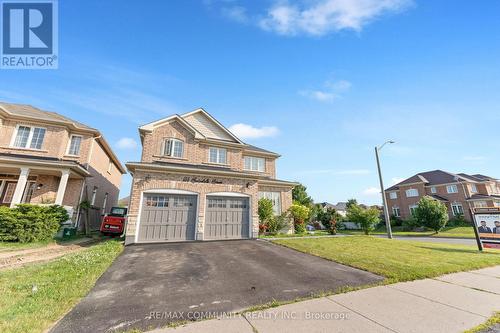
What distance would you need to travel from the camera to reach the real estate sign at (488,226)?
1070 cm

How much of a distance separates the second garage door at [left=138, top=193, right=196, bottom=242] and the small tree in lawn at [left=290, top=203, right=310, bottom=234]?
28.1 ft

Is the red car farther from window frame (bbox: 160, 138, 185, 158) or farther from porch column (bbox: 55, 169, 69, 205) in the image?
window frame (bbox: 160, 138, 185, 158)

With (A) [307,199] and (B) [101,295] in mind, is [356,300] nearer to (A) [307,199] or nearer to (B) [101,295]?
(B) [101,295]

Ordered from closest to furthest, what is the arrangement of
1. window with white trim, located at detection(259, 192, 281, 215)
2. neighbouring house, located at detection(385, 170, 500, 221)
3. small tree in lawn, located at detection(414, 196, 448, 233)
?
Answer: window with white trim, located at detection(259, 192, 281, 215) → small tree in lawn, located at detection(414, 196, 448, 233) → neighbouring house, located at detection(385, 170, 500, 221)

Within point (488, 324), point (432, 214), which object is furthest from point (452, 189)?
point (488, 324)

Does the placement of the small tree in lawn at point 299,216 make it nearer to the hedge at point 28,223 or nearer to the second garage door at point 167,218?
the second garage door at point 167,218

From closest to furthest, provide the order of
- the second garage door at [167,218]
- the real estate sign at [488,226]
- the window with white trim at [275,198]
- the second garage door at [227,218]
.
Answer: the real estate sign at [488,226], the second garage door at [167,218], the second garage door at [227,218], the window with white trim at [275,198]

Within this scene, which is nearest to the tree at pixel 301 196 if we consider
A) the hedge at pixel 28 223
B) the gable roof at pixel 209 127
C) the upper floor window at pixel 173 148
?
the gable roof at pixel 209 127

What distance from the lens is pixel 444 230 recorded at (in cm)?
2861

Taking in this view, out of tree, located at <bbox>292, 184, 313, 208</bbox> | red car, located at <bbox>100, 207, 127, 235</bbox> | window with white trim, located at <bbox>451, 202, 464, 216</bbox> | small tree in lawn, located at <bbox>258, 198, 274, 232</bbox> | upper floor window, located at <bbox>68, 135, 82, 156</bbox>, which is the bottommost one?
red car, located at <bbox>100, 207, 127, 235</bbox>

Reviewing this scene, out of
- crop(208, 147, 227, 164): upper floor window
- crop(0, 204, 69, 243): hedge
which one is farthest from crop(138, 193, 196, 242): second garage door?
crop(0, 204, 69, 243): hedge

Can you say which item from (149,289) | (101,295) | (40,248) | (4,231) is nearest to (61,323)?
(101,295)

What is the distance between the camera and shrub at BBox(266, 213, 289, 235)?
16.0 metres

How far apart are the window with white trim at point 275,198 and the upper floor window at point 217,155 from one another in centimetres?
420
